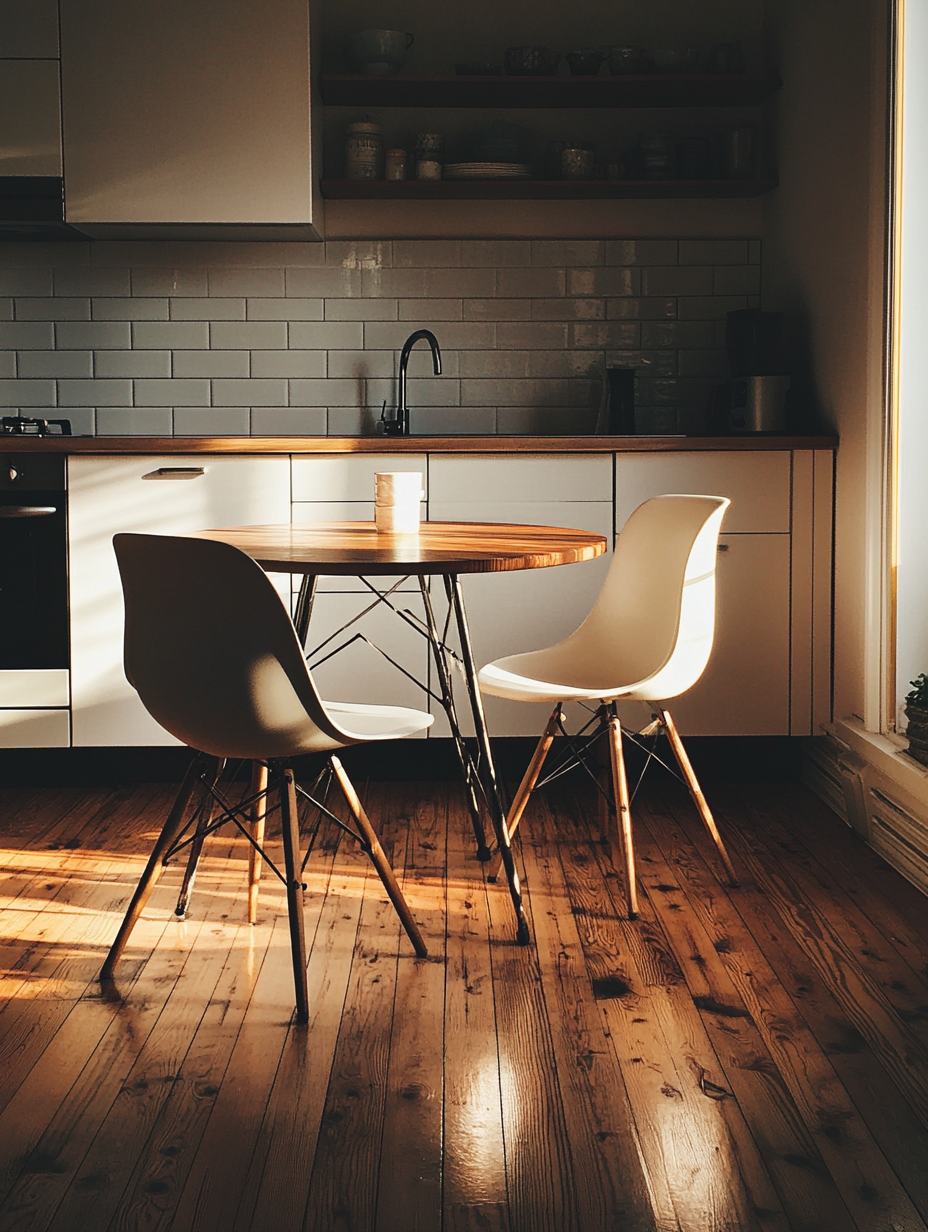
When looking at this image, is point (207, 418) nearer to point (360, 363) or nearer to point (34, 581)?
point (360, 363)

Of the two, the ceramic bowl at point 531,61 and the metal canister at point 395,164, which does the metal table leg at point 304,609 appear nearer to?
the metal canister at point 395,164

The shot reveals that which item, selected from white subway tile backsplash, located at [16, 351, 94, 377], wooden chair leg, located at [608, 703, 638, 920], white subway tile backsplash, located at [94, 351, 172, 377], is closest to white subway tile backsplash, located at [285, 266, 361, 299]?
white subway tile backsplash, located at [94, 351, 172, 377]

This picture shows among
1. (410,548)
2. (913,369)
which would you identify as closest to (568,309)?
(913,369)

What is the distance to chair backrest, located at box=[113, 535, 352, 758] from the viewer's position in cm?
182

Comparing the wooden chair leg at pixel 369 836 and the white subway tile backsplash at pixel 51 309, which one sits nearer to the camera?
the wooden chair leg at pixel 369 836

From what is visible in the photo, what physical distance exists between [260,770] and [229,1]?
238cm

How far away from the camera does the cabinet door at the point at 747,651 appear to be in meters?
3.31

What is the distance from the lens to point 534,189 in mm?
3746

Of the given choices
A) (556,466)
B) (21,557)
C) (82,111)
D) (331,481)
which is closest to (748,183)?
(556,466)

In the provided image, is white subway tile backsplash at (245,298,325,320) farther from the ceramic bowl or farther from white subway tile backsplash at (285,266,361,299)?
the ceramic bowl

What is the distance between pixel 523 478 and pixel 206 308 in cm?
136

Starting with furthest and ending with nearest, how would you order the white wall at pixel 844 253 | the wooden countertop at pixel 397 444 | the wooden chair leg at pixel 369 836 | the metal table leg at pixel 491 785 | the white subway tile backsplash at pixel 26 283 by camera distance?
1. the white subway tile backsplash at pixel 26 283
2. the wooden countertop at pixel 397 444
3. the white wall at pixel 844 253
4. the metal table leg at pixel 491 785
5. the wooden chair leg at pixel 369 836

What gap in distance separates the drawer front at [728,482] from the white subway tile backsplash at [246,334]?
1.33 m

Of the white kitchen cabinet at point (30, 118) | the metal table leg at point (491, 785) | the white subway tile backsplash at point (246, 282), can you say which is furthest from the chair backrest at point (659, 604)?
the white kitchen cabinet at point (30, 118)
